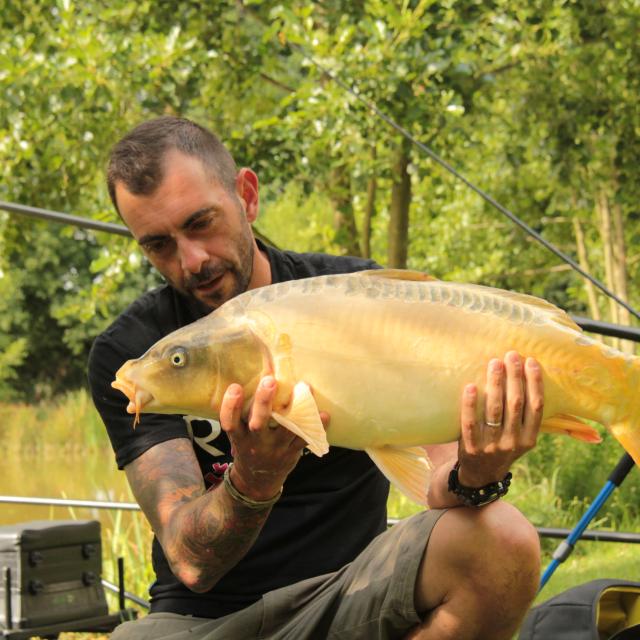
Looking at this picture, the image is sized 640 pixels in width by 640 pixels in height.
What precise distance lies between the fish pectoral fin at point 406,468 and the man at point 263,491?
0.21 ft

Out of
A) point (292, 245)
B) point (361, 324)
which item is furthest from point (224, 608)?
point (292, 245)

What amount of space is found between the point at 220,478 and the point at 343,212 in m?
3.80

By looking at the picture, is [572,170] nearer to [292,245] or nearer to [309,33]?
[309,33]

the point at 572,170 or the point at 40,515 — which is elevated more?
the point at 572,170

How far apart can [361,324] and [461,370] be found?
0.13m

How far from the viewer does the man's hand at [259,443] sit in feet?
4.05

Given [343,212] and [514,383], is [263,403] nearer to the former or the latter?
[514,383]

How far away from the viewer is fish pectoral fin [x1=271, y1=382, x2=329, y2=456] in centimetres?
118

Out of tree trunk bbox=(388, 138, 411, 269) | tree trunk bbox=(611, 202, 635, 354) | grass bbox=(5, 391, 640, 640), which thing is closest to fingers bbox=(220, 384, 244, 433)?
grass bbox=(5, 391, 640, 640)

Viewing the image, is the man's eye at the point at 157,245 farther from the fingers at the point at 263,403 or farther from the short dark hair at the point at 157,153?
the fingers at the point at 263,403

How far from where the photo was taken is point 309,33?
169 inches

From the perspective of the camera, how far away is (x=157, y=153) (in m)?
1.69

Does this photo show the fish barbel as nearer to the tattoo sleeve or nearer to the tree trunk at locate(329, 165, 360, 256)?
the tattoo sleeve

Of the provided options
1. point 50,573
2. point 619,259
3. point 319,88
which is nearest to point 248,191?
point 50,573
